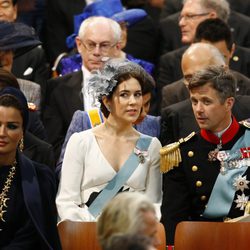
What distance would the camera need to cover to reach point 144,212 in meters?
3.67

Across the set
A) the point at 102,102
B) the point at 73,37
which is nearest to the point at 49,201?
the point at 102,102

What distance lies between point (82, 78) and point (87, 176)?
1662mm

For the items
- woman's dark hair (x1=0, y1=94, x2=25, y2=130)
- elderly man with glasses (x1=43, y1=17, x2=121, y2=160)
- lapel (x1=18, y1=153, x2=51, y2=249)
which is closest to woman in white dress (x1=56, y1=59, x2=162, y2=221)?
Answer: lapel (x1=18, y1=153, x2=51, y2=249)

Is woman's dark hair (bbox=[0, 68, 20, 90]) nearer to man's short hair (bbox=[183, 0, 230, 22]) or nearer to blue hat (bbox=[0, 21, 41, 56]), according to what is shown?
blue hat (bbox=[0, 21, 41, 56])

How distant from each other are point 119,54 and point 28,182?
2406 mm

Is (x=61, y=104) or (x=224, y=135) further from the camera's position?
(x=61, y=104)

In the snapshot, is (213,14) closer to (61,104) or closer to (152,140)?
(61,104)

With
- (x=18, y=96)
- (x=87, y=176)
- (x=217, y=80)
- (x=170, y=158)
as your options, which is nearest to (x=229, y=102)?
(x=217, y=80)

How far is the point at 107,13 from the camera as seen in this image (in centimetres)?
843

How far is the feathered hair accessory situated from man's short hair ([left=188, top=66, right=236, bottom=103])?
1.21 feet

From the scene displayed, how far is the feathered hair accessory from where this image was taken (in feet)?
19.0

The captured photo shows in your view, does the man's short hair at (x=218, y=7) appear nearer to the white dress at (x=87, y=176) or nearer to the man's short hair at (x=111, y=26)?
the man's short hair at (x=111, y=26)

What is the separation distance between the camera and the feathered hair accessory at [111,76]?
19.0ft

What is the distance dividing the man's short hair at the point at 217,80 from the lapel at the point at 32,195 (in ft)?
3.56
